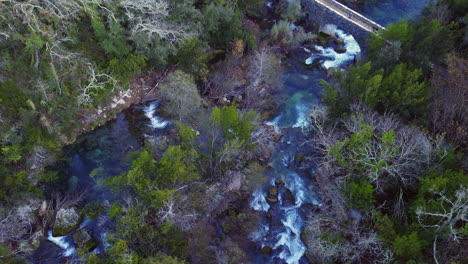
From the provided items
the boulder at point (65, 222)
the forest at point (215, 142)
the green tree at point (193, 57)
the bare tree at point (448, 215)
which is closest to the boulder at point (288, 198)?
the forest at point (215, 142)

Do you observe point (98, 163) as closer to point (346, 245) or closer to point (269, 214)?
point (269, 214)

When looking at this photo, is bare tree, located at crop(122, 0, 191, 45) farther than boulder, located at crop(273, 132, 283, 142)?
No

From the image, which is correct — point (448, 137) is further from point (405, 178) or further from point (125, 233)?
point (125, 233)

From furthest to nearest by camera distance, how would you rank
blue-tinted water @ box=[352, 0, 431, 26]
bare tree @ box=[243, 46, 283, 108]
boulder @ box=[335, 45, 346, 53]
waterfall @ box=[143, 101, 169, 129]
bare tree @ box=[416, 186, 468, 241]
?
1. blue-tinted water @ box=[352, 0, 431, 26]
2. boulder @ box=[335, 45, 346, 53]
3. bare tree @ box=[243, 46, 283, 108]
4. waterfall @ box=[143, 101, 169, 129]
5. bare tree @ box=[416, 186, 468, 241]

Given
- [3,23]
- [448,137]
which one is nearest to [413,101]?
[448,137]

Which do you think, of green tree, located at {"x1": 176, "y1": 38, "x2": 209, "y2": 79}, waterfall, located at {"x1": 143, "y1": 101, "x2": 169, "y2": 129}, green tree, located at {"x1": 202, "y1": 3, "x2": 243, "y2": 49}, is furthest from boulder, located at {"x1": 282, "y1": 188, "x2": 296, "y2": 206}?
green tree, located at {"x1": 202, "y1": 3, "x2": 243, "y2": 49}

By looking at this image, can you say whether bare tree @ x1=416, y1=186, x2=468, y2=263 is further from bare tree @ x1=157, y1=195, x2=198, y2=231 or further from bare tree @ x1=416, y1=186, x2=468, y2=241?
bare tree @ x1=157, y1=195, x2=198, y2=231

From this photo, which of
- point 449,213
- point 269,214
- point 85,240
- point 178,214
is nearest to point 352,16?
point 269,214

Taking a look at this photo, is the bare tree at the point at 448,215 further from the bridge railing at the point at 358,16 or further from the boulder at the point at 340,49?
the bridge railing at the point at 358,16
